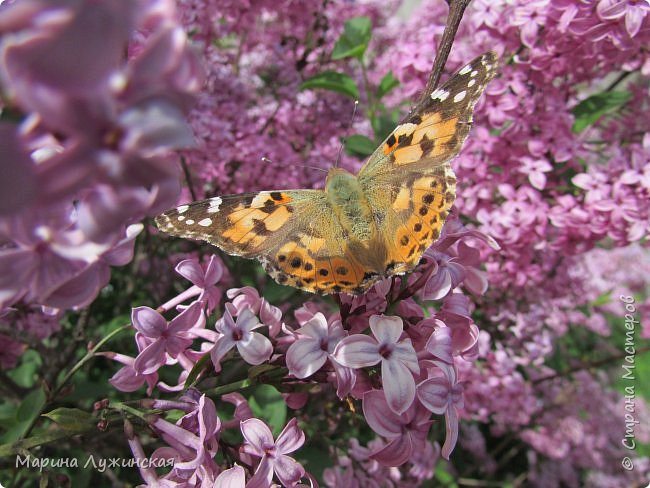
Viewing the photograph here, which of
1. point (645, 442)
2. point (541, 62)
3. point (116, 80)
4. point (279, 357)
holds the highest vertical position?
point (116, 80)

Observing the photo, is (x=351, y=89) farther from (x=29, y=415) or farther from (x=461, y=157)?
(x=29, y=415)

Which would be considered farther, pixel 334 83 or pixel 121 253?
pixel 334 83

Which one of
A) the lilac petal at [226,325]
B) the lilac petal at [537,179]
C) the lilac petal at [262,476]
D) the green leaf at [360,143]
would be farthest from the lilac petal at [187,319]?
the lilac petal at [537,179]

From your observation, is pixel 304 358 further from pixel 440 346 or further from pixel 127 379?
pixel 127 379

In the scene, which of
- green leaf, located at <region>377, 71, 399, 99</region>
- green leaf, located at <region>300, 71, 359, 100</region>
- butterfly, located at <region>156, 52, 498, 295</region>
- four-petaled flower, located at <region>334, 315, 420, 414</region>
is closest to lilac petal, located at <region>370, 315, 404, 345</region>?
four-petaled flower, located at <region>334, 315, 420, 414</region>

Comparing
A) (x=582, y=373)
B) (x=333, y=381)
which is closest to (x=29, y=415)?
(x=333, y=381)

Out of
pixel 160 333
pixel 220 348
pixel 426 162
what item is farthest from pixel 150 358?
pixel 426 162

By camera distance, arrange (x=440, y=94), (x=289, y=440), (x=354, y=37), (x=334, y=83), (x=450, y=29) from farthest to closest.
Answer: (x=354, y=37)
(x=334, y=83)
(x=440, y=94)
(x=450, y=29)
(x=289, y=440)
